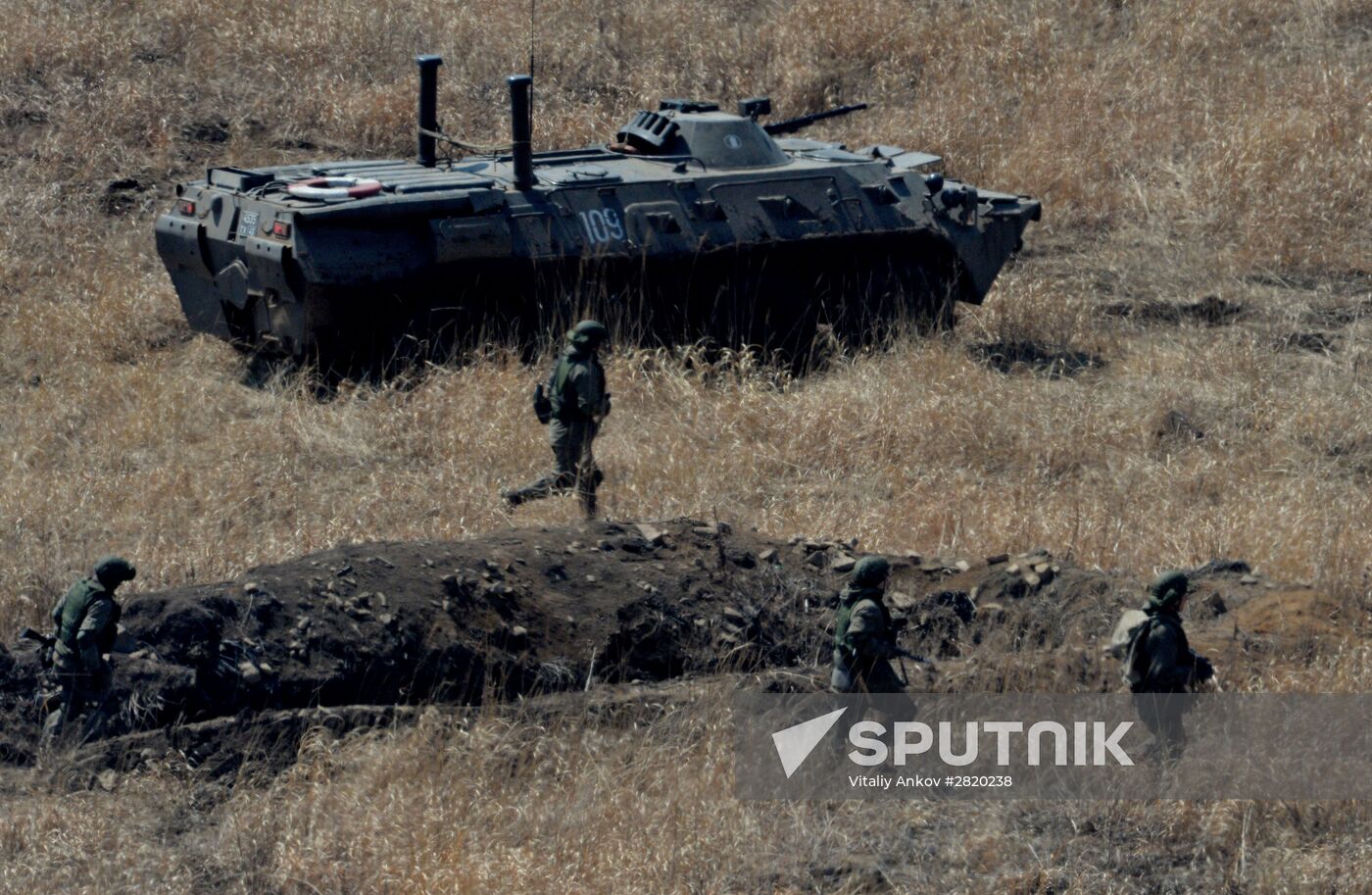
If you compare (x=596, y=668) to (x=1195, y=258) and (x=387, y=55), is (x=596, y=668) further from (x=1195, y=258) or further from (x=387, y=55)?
(x=387, y=55)

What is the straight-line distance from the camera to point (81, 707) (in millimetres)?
6371

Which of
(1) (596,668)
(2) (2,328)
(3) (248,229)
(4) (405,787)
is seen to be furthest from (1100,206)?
(4) (405,787)

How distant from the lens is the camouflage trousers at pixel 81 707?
629 cm

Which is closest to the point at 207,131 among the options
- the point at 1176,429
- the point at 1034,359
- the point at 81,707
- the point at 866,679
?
the point at 1034,359

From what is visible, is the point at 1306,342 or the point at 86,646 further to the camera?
the point at 1306,342

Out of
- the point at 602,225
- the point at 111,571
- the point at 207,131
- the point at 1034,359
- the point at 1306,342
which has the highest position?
the point at 602,225

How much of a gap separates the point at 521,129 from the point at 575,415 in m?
2.83

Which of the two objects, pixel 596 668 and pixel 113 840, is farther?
pixel 596 668

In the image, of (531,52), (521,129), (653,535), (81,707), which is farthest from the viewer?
(531,52)

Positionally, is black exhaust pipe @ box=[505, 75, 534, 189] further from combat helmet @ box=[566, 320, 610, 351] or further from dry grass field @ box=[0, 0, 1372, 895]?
combat helmet @ box=[566, 320, 610, 351]

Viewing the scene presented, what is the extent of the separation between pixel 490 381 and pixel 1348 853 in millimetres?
6274

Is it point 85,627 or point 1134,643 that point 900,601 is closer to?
point 1134,643

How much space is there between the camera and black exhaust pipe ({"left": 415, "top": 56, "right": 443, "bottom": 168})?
11914 mm

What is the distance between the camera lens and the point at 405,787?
6051mm
